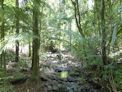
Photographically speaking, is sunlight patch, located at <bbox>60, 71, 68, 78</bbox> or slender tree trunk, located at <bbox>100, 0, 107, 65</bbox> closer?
slender tree trunk, located at <bbox>100, 0, 107, 65</bbox>

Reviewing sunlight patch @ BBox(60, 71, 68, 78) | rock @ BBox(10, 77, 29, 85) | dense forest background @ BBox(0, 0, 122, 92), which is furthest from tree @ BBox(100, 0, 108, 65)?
rock @ BBox(10, 77, 29, 85)

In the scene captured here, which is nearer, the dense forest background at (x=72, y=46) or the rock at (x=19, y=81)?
the dense forest background at (x=72, y=46)

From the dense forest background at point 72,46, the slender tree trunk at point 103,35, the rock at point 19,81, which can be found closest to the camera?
the dense forest background at point 72,46

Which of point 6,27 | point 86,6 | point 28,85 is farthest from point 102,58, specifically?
point 86,6

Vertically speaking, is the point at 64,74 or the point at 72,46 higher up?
the point at 72,46

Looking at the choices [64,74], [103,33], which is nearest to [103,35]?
[103,33]

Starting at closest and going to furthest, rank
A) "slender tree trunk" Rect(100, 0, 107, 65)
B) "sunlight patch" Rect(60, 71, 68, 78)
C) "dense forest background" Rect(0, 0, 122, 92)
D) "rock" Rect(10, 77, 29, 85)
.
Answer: "dense forest background" Rect(0, 0, 122, 92), "slender tree trunk" Rect(100, 0, 107, 65), "rock" Rect(10, 77, 29, 85), "sunlight patch" Rect(60, 71, 68, 78)

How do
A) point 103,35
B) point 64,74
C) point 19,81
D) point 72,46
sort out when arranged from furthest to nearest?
point 64,74 → point 19,81 → point 72,46 → point 103,35

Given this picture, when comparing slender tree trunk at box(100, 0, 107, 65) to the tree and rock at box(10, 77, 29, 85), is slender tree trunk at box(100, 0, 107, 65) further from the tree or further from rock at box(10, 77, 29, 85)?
rock at box(10, 77, 29, 85)

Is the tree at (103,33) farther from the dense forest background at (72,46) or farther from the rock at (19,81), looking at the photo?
the rock at (19,81)

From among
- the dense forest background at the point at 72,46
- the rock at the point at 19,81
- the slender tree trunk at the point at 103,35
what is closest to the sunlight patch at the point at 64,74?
the dense forest background at the point at 72,46

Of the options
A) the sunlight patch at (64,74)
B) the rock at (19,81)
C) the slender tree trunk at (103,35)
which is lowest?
the rock at (19,81)

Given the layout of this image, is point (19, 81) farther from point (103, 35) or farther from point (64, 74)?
point (103, 35)

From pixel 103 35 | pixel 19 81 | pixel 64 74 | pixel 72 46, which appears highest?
pixel 103 35
